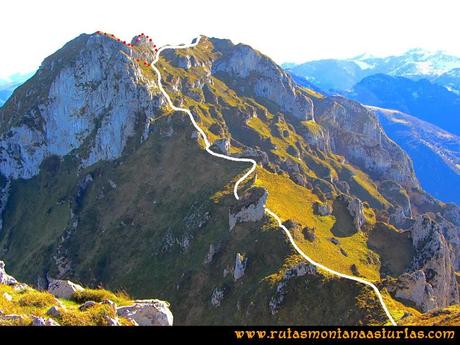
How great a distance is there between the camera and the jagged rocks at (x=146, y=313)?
133 feet

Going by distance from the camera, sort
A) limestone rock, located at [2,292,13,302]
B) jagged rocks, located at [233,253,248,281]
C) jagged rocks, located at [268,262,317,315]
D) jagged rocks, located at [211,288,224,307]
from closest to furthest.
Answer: limestone rock, located at [2,292,13,302] → jagged rocks, located at [268,262,317,315] → jagged rocks, located at [211,288,224,307] → jagged rocks, located at [233,253,248,281]

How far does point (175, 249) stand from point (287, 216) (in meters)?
34.9

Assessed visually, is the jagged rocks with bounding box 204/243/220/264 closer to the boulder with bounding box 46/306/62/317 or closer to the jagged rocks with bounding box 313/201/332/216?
the jagged rocks with bounding box 313/201/332/216

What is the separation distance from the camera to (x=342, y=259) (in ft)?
473

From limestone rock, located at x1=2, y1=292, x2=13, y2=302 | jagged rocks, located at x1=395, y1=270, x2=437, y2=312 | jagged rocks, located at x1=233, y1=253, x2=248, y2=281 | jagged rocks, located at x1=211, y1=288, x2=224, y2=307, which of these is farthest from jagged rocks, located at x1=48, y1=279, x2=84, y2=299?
jagged rocks, located at x1=395, y1=270, x2=437, y2=312

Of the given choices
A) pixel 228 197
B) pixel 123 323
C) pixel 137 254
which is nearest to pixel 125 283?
pixel 137 254

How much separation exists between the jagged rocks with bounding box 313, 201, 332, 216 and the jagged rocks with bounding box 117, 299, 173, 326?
138134 millimetres

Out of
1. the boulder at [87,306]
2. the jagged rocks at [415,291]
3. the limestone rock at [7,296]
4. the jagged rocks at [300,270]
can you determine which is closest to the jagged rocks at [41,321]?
the boulder at [87,306]

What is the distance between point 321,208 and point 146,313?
464 feet

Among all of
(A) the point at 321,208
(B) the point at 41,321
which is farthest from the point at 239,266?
(B) the point at 41,321

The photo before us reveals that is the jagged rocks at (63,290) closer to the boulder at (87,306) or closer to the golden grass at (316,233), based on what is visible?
the boulder at (87,306)

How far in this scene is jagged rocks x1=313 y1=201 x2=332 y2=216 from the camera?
17662 centimetres
